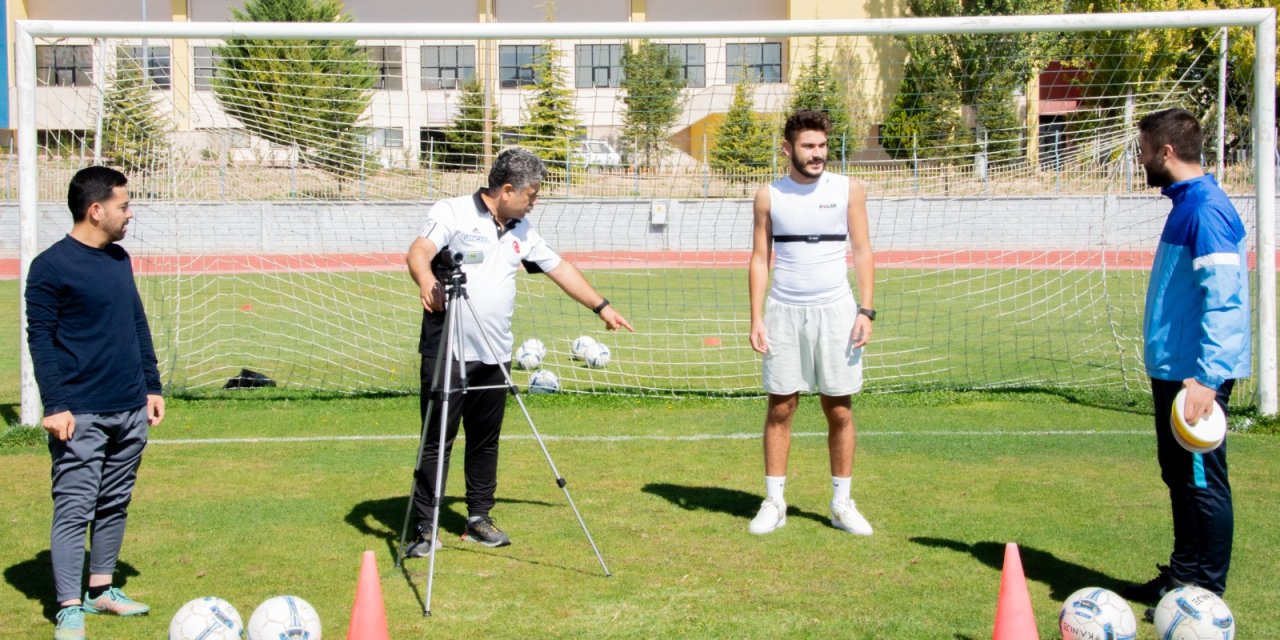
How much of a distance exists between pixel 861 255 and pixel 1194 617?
2358mm

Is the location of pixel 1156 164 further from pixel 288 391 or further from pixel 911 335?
pixel 911 335

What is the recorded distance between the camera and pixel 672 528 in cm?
611

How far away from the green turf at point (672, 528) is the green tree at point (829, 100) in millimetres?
4305

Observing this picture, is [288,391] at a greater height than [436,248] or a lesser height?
lesser

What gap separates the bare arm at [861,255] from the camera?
580cm

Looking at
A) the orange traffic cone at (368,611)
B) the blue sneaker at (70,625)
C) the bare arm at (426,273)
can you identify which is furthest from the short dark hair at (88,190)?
the orange traffic cone at (368,611)

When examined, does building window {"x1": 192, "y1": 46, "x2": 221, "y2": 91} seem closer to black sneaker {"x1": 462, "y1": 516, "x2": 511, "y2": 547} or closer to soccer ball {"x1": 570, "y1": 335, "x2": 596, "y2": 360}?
soccer ball {"x1": 570, "y1": 335, "x2": 596, "y2": 360}

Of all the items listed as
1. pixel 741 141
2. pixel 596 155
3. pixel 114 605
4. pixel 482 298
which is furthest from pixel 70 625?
pixel 741 141

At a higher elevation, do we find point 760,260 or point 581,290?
point 760,260

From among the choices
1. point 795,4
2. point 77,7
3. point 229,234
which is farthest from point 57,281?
point 77,7

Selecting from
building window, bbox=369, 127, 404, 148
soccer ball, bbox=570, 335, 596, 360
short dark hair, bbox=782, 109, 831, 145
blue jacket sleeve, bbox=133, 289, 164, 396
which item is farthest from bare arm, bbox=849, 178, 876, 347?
Answer: building window, bbox=369, 127, 404, 148

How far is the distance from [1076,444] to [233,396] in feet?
22.6

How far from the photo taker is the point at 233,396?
402 inches

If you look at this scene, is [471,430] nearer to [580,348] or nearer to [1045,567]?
[1045,567]
